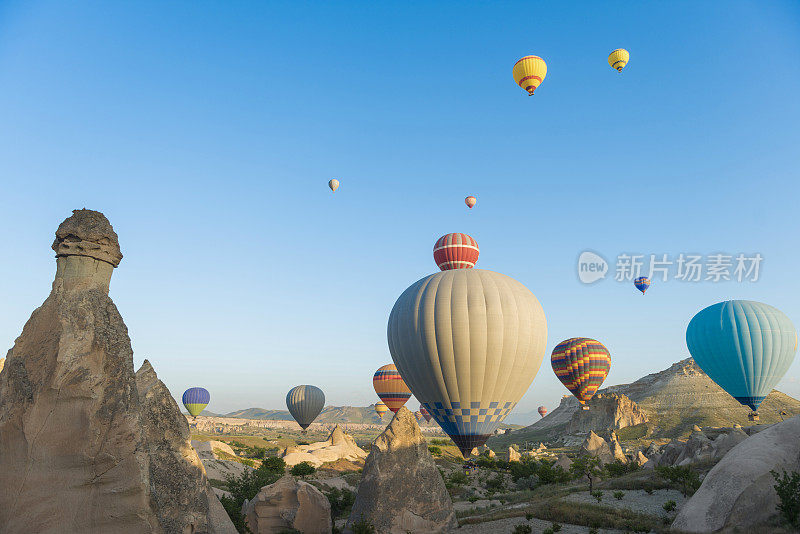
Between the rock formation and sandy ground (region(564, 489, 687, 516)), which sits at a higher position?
the rock formation

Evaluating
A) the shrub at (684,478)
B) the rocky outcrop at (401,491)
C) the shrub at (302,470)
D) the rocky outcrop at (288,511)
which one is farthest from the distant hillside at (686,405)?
the rocky outcrop at (288,511)

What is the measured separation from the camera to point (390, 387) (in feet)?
265

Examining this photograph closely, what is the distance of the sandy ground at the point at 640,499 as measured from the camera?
2442 centimetres

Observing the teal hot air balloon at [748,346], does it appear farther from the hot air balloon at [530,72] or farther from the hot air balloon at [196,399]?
the hot air balloon at [196,399]

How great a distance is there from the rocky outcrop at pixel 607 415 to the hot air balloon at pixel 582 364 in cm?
2760

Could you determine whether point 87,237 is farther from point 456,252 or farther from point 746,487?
point 456,252

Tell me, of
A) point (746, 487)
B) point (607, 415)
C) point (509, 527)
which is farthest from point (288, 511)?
point (607, 415)

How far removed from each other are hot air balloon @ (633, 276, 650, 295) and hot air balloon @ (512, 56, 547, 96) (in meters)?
53.2

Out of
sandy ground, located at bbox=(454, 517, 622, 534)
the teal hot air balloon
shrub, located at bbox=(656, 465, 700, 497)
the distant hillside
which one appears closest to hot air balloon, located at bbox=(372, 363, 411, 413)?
the teal hot air balloon

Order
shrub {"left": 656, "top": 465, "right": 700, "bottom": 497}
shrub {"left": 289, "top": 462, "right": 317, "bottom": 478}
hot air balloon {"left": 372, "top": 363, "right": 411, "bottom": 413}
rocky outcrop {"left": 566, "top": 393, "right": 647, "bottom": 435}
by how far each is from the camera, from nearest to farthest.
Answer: shrub {"left": 656, "top": 465, "right": 700, "bottom": 497}, shrub {"left": 289, "top": 462, "right": 317, "bottom": 478}, hot air balloon {"left": 372, "top": 363, "right": 411, "bottom": 413}, rocky outcrop {"left": 566, "top": 393, "right": 647, "bottom": 435}

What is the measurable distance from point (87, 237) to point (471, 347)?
3176cm

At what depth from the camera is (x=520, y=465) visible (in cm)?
5069

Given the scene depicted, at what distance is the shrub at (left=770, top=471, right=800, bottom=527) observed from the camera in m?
15.0

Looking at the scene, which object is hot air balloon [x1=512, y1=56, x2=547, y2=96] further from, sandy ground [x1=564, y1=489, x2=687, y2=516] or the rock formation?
the rock formation
